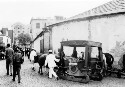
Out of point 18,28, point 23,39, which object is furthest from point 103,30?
point 18,28

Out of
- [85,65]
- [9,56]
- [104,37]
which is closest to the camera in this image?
[85,65]

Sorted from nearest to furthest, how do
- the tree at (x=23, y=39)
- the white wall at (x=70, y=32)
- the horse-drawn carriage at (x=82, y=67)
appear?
1. the horse-drawn carriage at (x=82, y=67)
2. the white wall at (x=70, y=32)
3. the tree at (x=23, y=39)

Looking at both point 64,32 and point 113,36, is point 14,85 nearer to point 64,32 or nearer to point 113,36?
point 113,36

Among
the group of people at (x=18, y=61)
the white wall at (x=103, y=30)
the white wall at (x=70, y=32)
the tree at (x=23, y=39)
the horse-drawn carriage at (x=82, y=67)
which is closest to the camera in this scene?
the group of people at (x=18, y=61)

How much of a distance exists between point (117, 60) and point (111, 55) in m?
0.86

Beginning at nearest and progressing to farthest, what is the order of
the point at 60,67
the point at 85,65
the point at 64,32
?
the point at 85,65, the point at 60,67, the point at 64,32

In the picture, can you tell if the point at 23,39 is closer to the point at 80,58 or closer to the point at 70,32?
the point at 70,32

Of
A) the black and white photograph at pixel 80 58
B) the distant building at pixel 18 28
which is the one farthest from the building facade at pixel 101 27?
the distant building at pixel 18 28

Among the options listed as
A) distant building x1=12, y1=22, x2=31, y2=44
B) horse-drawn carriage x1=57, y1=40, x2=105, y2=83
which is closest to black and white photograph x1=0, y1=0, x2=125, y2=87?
horse-drawn carriage x1=57, y1=40, x2=105, y2=83

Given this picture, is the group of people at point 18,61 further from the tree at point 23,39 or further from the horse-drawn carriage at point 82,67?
the tree at point 23,39

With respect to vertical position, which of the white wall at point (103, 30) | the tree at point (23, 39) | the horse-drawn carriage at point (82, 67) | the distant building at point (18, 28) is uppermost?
the distant building at point (18, 28)

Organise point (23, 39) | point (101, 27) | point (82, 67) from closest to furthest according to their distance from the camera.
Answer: point (82, 67)
point (101, 27)
point (23, 39)

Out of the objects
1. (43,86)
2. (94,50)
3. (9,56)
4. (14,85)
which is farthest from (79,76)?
(94,50)

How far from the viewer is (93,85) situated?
955cm
